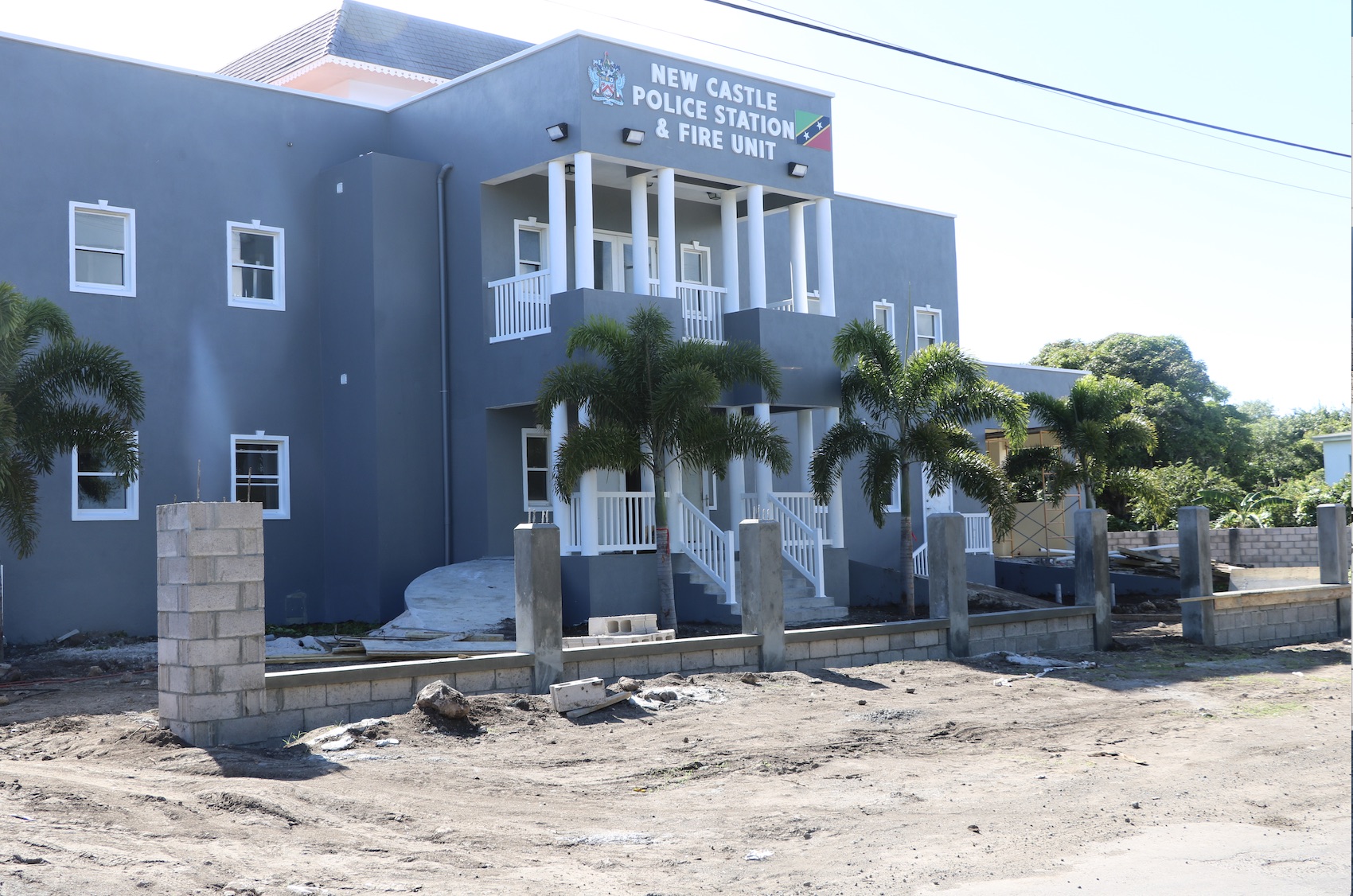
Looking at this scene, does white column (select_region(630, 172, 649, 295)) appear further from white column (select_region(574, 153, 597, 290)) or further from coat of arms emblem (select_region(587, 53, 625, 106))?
coat of arms emblem (select_region(587, 53, 625, 106))

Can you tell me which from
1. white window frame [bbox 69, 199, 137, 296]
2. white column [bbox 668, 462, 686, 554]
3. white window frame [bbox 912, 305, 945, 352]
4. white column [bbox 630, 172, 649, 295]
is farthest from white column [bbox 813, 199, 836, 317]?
white window frame [bbox 69, 199, 137, 296]

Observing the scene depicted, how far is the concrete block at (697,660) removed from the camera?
13477 millimetres

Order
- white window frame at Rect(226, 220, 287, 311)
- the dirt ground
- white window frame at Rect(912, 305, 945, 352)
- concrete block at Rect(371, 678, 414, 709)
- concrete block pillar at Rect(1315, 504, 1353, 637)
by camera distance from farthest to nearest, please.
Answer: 1. white window frame at Rect(912, 305, 945, 352)
2. white window frame at Rect(226, 220, 287, 311)
3. concrete block pillar at Rect(1315, 504, 1353, 637)
4. concrete block at Rect(371, 678, 414, 709)
5. the dirt ground

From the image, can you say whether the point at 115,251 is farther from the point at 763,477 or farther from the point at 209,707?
the point at 209,707

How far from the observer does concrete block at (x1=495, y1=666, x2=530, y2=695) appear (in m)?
12.0

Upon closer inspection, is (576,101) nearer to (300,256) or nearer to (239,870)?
(300,256)

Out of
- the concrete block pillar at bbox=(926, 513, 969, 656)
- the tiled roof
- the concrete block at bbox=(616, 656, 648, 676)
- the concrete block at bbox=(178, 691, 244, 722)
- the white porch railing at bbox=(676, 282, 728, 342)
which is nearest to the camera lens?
the concrete block at bbox=(178, 691, 244, 722)

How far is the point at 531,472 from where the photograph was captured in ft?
70.0

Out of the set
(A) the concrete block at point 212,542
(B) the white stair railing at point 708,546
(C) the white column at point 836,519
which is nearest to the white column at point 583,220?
(B) the white stair railing at point 708,546

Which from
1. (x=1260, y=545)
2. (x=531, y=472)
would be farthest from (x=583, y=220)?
(x=1260, y=545)

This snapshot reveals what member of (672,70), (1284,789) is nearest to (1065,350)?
(672,70)

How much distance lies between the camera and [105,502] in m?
18.9

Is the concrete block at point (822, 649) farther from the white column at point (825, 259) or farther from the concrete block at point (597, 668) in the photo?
the white column at point (825, 259)

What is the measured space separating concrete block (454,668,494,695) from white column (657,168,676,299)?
8.94m
